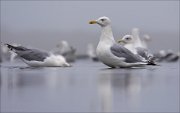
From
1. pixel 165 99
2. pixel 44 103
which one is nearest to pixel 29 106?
pixel 44 103

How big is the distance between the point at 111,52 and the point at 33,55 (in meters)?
2.20

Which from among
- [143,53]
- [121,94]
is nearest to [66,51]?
[143,53]

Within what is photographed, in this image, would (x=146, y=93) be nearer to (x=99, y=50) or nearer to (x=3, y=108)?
(x=3, y=108)

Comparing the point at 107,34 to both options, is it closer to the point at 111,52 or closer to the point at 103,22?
the point at 103,22

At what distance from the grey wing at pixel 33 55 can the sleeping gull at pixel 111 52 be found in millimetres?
1357

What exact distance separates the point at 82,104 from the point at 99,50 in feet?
19.9

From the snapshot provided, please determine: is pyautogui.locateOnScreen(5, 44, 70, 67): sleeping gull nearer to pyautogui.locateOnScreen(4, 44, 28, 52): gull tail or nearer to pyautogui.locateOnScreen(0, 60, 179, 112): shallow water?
pyautogui.locateOnScreen(4, 44, 28, 52): gull tail

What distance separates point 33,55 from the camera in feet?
40.0

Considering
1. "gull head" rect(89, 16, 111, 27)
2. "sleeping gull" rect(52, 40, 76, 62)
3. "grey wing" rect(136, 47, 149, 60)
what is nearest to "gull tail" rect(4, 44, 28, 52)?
"gull head" rect(89, 16, 111, 27)

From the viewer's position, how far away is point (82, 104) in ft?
15.9

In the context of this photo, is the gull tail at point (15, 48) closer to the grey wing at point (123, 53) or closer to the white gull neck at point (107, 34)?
the white gull neck at point (107, 34)

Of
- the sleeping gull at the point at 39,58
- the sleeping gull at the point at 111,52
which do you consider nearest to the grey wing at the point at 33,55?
the sleeping gull at the point at 39,58

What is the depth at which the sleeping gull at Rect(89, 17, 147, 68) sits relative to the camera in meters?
10.8

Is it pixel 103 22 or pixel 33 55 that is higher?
pixel 103 22
